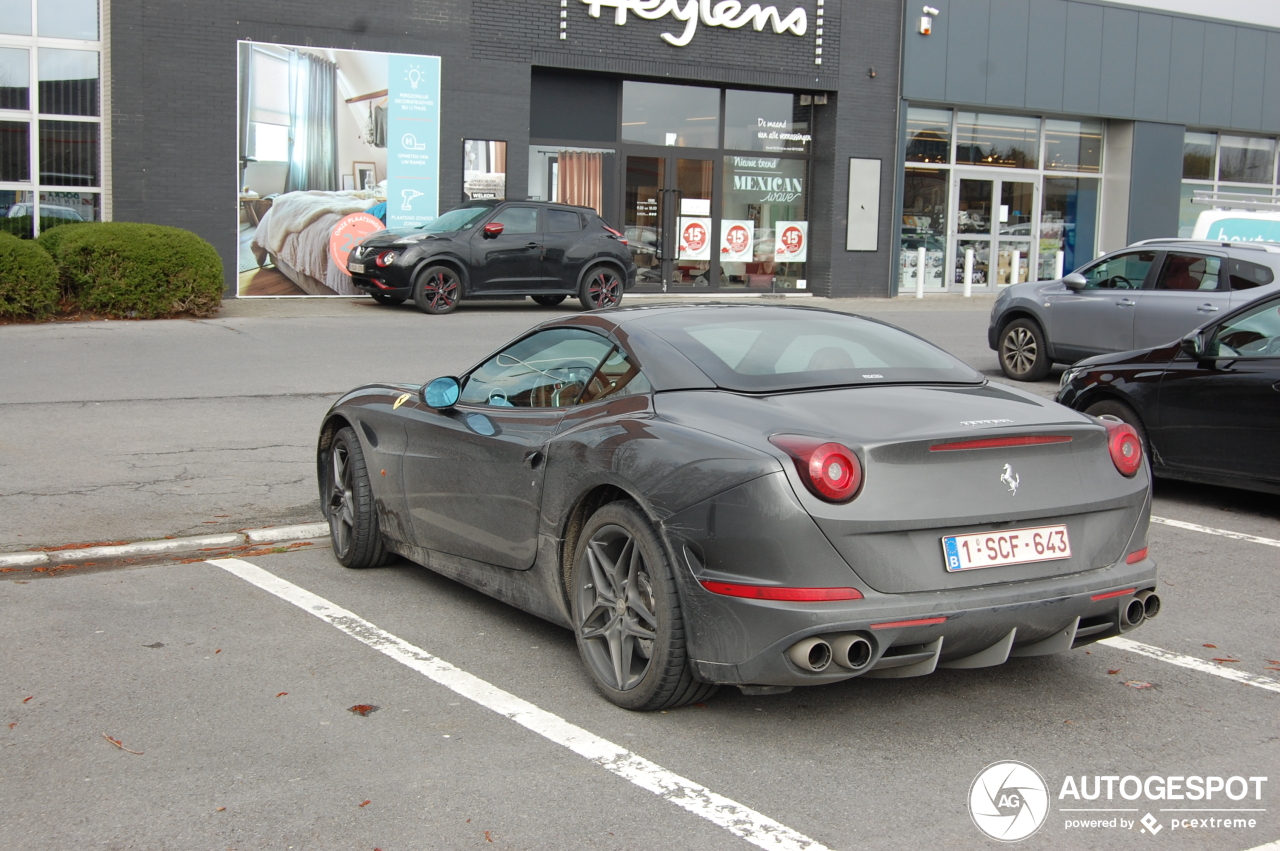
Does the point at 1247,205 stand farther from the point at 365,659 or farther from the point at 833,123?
the point at 365,659

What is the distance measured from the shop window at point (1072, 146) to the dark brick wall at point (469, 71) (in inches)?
188

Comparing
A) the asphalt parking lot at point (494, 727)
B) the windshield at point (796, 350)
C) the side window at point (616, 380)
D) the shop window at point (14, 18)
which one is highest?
the shop window at point (14, 18)

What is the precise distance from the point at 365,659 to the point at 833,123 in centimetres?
2222

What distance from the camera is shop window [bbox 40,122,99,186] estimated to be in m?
20.4

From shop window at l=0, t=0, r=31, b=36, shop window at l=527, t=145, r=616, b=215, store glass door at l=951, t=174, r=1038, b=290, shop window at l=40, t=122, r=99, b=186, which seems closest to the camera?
shop window at l=0, t=0, r=31, b=36

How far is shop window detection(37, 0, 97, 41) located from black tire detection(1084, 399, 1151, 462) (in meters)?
17.6

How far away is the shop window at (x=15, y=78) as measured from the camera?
20.2 meters

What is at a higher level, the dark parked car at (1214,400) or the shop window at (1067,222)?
the shop window at (1067,222)

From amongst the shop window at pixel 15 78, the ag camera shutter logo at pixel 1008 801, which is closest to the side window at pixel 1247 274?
the ag camera shutter logo at pixel 1008 801

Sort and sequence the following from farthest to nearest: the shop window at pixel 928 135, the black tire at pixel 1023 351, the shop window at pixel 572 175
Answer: the shop window at pixel 928 135
the shop window at pixel 572 175
the black tire at pixel 1023 351

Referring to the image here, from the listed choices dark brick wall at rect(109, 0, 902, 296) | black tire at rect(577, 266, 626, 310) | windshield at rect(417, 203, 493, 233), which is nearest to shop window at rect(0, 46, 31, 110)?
dark brick wall at rect(109, 0, 902, 296)

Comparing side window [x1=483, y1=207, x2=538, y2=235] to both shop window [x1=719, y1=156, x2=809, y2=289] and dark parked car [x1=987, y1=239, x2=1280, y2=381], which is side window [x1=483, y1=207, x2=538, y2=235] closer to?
shop window [x1=719, y1=156, x2=809, y2=289]

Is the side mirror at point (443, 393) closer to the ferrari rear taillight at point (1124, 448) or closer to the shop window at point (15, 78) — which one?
the ferrari rear taillight at point (1124, 448)

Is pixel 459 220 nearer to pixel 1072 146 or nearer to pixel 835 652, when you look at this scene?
pixel 1072 146
